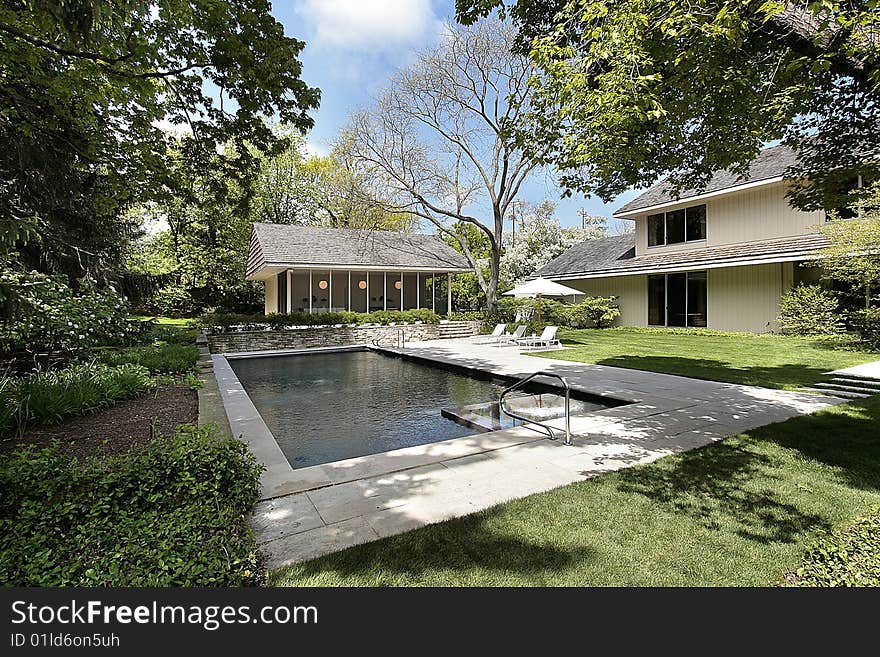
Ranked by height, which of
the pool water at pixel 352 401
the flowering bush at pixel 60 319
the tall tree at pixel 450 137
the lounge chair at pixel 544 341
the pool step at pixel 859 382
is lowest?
the pool water at pixel 352 401

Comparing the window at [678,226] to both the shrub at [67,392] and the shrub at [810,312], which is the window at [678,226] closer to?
the shrub at [810,312]

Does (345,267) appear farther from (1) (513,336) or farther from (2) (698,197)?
(2) (698,197)

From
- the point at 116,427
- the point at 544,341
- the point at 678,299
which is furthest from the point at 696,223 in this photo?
the point at 116,427

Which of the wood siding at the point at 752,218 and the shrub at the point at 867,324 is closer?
the shrub at the point at 867,324

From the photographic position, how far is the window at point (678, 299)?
19969 mm

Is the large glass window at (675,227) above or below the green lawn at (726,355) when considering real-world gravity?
above

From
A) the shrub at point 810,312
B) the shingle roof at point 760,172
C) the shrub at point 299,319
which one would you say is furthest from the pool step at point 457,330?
the shrub at point 810,312

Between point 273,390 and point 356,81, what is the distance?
17315 millimetres

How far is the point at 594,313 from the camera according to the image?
23.0 m

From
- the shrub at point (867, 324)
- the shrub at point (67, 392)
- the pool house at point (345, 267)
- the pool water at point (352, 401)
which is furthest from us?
the pool house at point (345, 267)

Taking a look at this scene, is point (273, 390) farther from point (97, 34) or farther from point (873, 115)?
point (873, 115)

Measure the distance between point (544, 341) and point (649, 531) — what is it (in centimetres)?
1329

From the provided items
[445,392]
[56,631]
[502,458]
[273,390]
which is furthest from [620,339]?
[56,631]

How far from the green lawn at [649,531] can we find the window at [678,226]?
18.0 m
